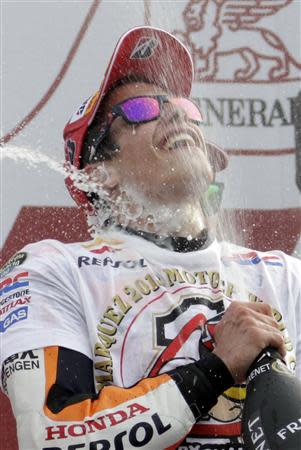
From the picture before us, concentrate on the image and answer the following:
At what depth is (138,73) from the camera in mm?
1977

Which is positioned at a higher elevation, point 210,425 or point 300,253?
point 210,425

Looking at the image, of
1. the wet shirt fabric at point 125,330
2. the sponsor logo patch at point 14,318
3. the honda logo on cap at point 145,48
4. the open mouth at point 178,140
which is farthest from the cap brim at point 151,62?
the sponsor logo patch at point 14,318

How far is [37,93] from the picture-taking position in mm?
2547

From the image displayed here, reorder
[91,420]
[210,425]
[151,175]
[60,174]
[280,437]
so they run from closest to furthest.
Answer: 1. [280,437]
2. [91,420]
3. [210,425]
4. [151,175]
5. [60,174]

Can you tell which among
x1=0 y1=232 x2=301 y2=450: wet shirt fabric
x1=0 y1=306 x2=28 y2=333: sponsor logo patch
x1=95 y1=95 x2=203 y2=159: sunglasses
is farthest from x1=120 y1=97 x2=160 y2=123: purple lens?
x1=0 y1=306 x2=28 y2=333: sponsor logo patch

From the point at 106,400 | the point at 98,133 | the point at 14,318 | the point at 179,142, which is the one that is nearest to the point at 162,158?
the point at 179,142

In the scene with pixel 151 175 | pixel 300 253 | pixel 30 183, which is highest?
pixel 151 175

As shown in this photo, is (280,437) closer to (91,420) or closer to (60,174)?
(91,420)

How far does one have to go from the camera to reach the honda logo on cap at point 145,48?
1.99 meters

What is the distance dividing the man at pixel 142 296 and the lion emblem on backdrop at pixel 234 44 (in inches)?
21.7

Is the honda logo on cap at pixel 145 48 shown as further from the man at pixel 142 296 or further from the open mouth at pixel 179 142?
the open mouth at pixel 179 142

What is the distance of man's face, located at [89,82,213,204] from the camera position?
180 cm

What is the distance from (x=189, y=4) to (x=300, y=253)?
736 mm

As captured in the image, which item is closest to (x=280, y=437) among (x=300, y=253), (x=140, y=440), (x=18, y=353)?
(x=140, y=440)
